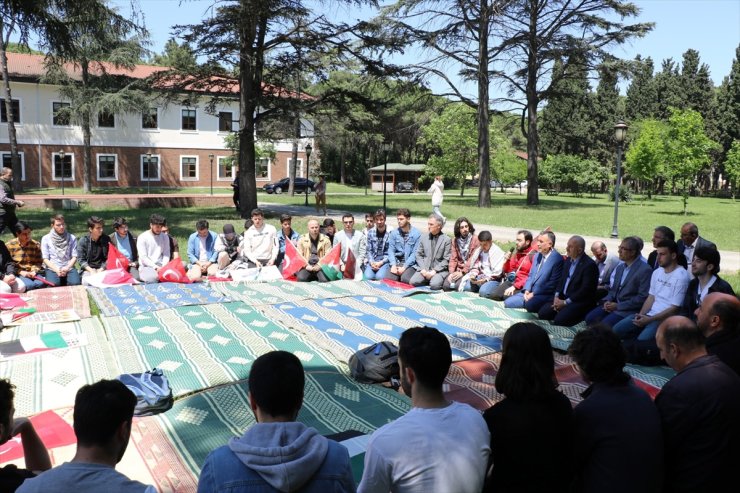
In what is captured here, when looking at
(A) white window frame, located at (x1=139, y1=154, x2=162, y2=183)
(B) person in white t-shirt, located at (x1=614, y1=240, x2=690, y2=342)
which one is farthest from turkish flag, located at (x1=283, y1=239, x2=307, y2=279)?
(A) white window frame, located at (x1=139, y1=154, x2=162, y2=183)

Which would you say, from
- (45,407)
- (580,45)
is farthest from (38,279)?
(580,45)

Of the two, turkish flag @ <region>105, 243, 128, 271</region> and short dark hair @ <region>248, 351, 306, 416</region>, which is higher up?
short dark hair @ <region>248, 351, 306, 416</region>

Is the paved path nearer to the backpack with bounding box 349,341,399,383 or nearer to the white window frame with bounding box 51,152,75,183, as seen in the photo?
the backpack with bounding box 349,341,399,383

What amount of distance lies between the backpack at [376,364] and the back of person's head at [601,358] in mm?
2875

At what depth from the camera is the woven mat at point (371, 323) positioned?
680 centimetres

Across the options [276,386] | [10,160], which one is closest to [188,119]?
[10,160]

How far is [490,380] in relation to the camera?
18.9 ft

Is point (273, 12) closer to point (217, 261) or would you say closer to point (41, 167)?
point (217, 261)

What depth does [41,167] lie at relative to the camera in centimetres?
3950

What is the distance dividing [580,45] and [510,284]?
2513 centimetres

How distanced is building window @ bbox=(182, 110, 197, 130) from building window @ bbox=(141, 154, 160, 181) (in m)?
3.14

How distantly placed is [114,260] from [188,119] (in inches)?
1448

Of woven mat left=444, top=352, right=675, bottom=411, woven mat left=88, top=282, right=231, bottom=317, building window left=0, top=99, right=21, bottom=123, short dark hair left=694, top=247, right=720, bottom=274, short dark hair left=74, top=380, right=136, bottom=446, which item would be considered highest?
building window left=0, top=99, right=21, bottom=123

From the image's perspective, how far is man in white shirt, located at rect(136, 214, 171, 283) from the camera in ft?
33.7
